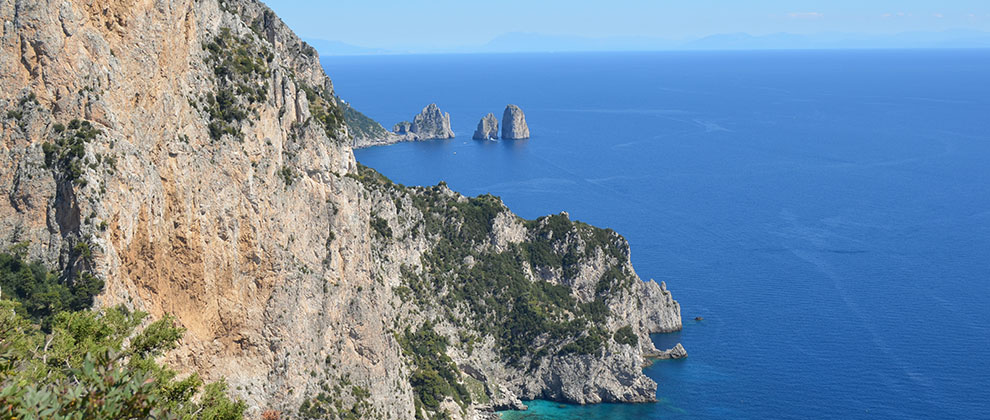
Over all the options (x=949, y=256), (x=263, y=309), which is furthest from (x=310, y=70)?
(x=949, y=256)

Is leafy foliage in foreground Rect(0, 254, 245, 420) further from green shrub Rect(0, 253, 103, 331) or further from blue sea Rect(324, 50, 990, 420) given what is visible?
blue sea Rect(324, 50, 990, 420)

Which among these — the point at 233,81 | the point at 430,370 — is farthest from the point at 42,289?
the point at 430,370

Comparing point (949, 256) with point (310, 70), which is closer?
point (310, 70)

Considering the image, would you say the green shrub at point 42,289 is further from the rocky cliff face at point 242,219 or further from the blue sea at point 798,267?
the blue sea at point 798,267

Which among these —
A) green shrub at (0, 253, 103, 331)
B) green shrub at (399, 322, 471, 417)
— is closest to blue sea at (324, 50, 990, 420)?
green shrub at (399, 322, 471, 417)

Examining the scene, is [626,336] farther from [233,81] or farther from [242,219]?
[233,81]

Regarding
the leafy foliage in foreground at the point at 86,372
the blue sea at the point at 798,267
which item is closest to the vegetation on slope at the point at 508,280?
the blue sea at the point at 798,267

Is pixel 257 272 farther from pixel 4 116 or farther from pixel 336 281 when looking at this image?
pixel 4 116
